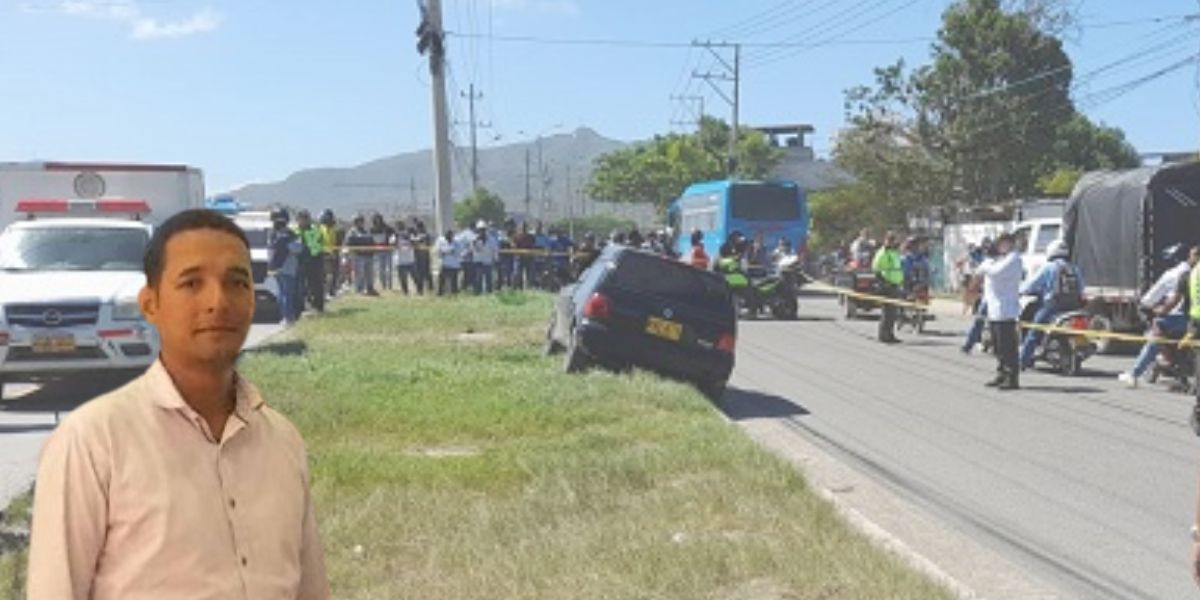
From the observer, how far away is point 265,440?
2.97 meters

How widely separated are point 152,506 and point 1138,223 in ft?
71.4

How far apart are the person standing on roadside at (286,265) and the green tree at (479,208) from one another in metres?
90.3

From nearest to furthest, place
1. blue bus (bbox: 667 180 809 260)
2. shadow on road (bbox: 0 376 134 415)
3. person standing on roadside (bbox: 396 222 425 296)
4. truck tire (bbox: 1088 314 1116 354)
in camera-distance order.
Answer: shadow on road (bbox: 0 376 134 415)
truck tire (bbox: 1088 314 1116 354)
person standing on roadside (bbox: 396 222 425 296)
blue bus (bbox: 667 180 809 260)

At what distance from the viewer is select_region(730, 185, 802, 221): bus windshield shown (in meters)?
39.7

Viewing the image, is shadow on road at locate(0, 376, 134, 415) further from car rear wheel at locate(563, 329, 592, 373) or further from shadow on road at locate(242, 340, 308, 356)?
car rear wheel at locate(563, 329, 592, 373)

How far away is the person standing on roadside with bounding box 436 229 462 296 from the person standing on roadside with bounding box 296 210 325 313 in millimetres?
6387

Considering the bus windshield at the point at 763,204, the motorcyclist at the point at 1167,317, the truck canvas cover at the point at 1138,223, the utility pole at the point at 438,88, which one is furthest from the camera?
the bus windshield at the point at 763,204

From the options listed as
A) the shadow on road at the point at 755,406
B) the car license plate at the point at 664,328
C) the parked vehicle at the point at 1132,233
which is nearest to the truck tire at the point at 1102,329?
the parked vehicle at the point at 1132,233

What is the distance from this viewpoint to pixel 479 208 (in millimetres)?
130375

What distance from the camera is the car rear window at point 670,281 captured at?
16.8 m

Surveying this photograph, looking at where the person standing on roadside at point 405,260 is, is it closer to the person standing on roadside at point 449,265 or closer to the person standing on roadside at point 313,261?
the person standing on roadside at point 449,265

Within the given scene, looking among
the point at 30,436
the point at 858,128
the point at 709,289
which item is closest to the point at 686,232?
the point at 858,128

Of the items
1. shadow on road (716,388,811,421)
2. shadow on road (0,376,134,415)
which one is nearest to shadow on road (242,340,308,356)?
shadow on road (0,376,134,415)

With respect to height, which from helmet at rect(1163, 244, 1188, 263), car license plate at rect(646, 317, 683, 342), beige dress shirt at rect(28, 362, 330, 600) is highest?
beige dress shirt at rect(28, 362, 330, 600)
